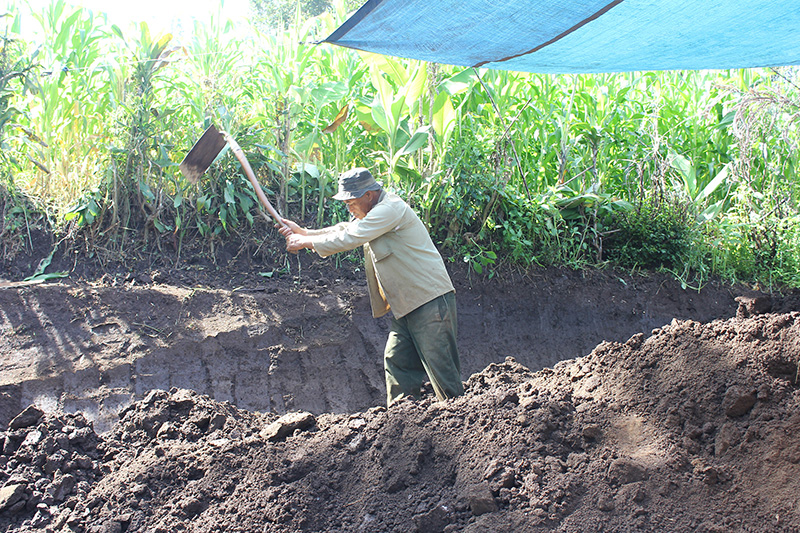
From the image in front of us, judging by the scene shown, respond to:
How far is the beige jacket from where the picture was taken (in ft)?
12.3

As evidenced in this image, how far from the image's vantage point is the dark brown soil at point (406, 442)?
91.4 inches

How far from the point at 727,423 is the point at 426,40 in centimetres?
233

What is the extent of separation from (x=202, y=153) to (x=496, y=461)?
3094mm

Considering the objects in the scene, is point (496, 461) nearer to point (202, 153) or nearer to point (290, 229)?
point (290, 229)

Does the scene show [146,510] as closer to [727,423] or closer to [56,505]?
[56,505]

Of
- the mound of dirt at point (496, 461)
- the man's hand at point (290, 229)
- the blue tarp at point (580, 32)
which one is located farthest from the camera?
the man's hand at point (290, 229)

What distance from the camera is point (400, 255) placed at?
384cm

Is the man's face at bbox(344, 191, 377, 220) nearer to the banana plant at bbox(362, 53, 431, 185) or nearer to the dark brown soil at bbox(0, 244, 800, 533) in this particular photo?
the dark brown soil at bbox(0, 244, 800, 533)

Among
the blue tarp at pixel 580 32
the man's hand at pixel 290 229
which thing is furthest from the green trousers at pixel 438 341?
the blue tarp at pixel 580 32

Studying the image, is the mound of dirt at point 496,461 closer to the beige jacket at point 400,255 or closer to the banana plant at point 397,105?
the beige jacket at point 400,255

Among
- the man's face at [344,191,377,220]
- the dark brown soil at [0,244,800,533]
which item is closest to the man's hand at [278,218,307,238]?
the man's face at [344,191,377,220]

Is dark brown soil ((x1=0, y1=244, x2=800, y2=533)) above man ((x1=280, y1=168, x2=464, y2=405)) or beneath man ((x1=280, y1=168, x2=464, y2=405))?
beneath

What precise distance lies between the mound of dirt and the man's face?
124cm

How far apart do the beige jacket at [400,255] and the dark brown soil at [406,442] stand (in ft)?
2.25
